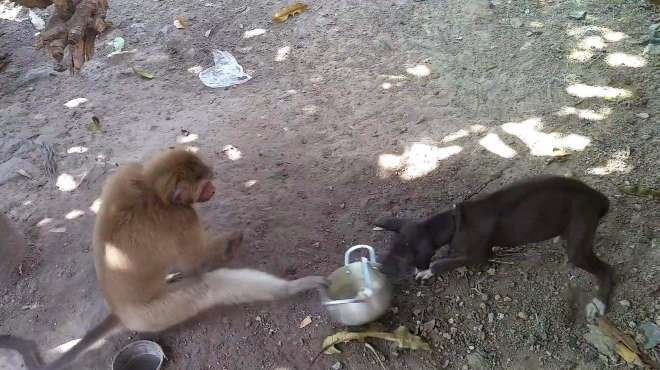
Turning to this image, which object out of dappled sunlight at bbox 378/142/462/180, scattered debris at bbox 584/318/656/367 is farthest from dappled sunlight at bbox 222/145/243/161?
scattered debris at bbox 584/318/656/367

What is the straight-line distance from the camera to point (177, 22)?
9172mm

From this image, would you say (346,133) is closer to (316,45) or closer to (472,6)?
(316,45)

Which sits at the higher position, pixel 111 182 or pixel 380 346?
pixel 111 182

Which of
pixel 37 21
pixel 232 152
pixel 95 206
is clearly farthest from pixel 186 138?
pixel 37 21

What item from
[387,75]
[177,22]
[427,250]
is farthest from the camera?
[177,22]

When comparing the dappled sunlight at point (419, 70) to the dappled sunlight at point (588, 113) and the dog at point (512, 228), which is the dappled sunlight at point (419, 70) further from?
the dog at point (512, 228)

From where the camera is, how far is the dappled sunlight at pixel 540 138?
567 cm

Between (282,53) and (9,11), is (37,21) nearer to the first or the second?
(9,11)

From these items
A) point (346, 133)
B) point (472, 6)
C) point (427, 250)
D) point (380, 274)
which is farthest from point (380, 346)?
point (472, 6)

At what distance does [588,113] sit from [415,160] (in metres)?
1.99

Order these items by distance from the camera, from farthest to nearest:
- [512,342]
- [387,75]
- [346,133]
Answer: [387,75] < [346,133] < [512,342]

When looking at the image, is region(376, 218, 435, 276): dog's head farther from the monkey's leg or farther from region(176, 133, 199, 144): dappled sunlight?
region(176, 133, 199, 144): dappled sunlight

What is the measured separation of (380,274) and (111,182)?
2.16 meters

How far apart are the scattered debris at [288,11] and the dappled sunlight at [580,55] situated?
418cm
